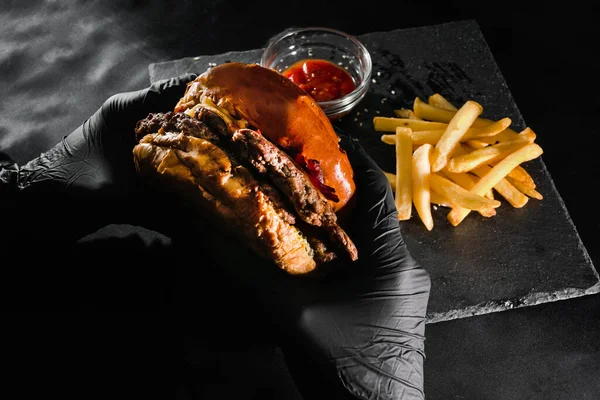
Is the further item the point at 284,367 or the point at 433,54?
the point at 433,54

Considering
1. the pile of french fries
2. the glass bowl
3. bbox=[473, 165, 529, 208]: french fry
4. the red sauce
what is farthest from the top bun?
the glass bowl

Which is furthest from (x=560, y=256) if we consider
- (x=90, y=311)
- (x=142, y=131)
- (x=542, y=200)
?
(x=90, y=311)

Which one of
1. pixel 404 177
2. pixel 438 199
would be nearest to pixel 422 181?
pixel 404 177

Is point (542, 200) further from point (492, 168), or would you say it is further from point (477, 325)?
point (477, 325)

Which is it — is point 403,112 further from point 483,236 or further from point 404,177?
point 483,236

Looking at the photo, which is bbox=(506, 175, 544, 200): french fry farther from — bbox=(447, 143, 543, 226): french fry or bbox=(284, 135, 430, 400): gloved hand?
bbox=(284, 135, 430, 400): gloved hand
